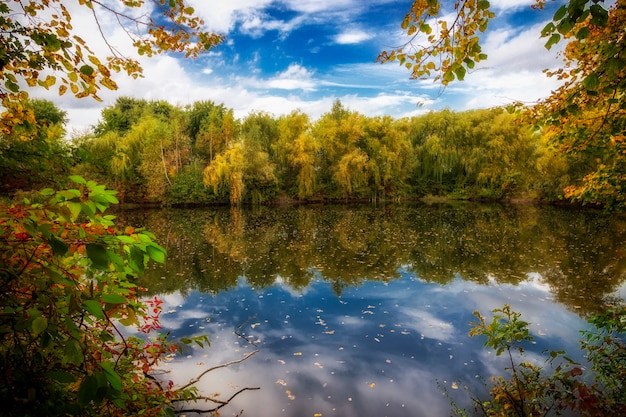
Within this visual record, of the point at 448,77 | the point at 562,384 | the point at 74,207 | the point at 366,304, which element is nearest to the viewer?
the point at 74,207

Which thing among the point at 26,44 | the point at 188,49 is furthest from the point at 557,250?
the point at 26,44

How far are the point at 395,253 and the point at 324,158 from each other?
2588cm

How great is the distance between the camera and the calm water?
519 cm

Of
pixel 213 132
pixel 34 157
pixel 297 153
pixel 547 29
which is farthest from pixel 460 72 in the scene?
pixel 213 132

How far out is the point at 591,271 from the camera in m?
10.8

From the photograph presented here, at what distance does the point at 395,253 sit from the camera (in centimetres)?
1379

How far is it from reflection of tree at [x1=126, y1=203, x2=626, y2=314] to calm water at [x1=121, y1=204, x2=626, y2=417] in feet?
0.24

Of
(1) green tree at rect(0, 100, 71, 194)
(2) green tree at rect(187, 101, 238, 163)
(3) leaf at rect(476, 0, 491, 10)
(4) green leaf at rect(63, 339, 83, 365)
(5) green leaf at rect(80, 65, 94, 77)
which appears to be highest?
(2) green tree at rect(187, 101, 238, 163)

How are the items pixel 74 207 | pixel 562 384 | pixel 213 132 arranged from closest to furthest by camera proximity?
pixel 74 207 < pixel 562 384 < pixel 213 132

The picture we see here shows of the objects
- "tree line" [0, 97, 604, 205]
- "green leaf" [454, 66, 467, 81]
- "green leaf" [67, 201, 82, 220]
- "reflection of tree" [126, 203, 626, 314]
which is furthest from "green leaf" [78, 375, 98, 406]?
"tree line" [0, 97, 604, 205]

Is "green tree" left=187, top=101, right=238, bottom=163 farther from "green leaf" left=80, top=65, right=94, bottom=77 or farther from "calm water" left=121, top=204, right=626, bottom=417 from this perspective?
"green leaf" left=80, top=65, right=94, bottom=77

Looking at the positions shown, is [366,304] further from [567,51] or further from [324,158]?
[324,158]

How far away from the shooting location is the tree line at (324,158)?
3300 cm

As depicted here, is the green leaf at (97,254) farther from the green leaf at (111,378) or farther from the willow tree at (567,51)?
the willow tree at (567,51)
